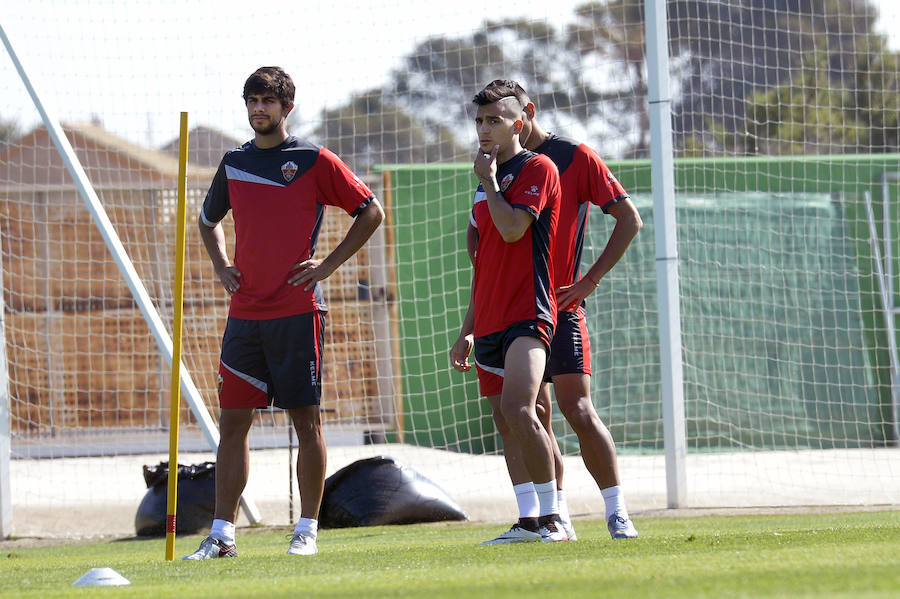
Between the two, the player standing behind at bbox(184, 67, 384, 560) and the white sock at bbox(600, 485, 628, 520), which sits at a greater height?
the player standing behind at bbox(184, 67, 384, 560)

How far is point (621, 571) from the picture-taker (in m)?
3.41

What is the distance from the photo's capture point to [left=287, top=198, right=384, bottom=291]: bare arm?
484 cm

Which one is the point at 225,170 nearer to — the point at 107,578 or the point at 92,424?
the point at 107,578

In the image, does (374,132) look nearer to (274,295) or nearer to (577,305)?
(274,295)

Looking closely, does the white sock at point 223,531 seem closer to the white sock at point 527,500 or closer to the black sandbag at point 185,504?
the white sock at point 527,500

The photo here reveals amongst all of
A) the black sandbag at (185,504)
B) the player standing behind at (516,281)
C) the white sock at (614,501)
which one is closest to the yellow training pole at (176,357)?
the player standing behind at (516,281)

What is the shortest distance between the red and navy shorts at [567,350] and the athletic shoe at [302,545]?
3.86 feet

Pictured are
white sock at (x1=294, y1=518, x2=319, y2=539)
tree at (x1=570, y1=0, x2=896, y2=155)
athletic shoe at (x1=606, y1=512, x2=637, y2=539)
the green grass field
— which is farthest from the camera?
tree at (x1=570, y1=0, x2=896, y2=155)

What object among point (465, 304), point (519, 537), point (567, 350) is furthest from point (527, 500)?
point (465, 304)

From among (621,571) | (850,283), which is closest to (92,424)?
(850,283)

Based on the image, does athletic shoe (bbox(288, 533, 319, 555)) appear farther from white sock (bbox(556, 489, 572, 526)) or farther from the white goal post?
the white goal post

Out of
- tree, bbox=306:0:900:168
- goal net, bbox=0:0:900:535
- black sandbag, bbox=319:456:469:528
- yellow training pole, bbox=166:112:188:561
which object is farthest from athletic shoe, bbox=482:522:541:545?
goal net, bbox=0:0:900:535

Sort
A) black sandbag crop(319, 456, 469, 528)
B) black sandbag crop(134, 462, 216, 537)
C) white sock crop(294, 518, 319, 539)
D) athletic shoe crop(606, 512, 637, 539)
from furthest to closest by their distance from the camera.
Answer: black sandbag crop(319, 456, 469, 528), black sandbag crop(134, 462, 216, 537), white sock crop(294, 518, 319, 539), athletic shoe crop(606, 512, 637, 539)

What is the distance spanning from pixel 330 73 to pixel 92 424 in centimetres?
574
